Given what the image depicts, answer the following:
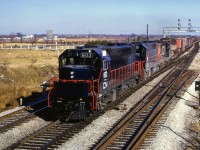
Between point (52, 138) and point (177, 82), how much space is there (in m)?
Result: 18.3

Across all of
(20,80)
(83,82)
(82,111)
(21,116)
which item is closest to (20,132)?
(82,111)

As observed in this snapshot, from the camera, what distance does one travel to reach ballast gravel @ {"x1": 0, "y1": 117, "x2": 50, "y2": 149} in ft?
42.6

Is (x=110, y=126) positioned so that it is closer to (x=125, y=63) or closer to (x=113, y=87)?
(x=113, y=87)

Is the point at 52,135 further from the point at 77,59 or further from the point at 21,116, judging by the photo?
the point at 77,59

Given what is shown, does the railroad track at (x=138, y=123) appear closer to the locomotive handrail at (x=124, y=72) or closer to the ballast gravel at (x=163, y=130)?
the ballast gravel at (x=163, y=130)

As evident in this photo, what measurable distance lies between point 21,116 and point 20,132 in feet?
9.71

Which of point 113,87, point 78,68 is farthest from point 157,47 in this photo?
point 78,68

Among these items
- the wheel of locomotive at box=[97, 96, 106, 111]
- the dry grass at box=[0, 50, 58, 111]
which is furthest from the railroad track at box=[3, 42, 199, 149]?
the dry grass at box=[0, 50, 58, 111]

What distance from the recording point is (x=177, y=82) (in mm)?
29188

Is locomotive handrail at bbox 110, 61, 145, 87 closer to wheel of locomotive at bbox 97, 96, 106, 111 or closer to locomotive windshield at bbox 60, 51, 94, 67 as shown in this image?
wheel of locomotive at bbox 97, 96, 106, 111

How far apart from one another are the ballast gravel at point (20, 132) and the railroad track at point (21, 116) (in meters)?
0.31

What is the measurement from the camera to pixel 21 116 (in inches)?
672

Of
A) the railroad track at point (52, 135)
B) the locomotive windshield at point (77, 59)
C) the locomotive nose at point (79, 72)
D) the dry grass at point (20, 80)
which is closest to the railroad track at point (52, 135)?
→ the railroad track at point (52, 135)

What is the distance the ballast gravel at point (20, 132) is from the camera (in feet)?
42.6
